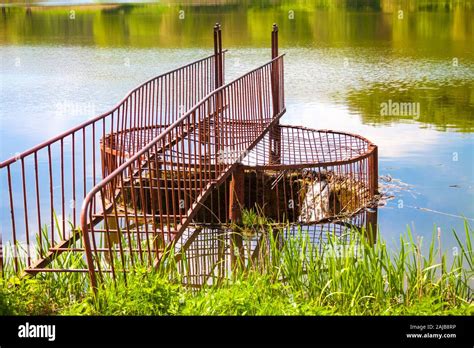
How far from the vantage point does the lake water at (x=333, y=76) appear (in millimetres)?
16188

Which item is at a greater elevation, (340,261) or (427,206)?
(340,261)

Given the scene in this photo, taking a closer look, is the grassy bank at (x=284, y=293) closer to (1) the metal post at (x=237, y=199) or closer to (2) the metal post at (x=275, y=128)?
(1) the metal post at (x=237, y=199)

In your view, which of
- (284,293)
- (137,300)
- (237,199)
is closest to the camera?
(137,300)

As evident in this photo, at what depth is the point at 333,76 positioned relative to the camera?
88.2ft

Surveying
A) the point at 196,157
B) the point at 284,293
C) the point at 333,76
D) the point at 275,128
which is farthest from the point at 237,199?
the point at 333,76

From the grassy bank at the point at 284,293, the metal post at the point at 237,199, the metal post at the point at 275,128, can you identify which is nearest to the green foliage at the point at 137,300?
the grassy bank at the point at 284,293

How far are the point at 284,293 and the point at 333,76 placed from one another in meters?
20.3

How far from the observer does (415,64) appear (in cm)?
2905

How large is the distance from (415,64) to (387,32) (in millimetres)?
13461

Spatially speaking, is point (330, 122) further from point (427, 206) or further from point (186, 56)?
point (186, 56)

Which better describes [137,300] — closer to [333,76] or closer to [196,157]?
[196,157]

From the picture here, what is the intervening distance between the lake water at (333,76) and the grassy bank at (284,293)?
4799 mm

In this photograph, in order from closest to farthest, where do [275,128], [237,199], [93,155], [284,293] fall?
1. [284,293]
2. [93,155]
3. [237,199]
4. [275,128]
